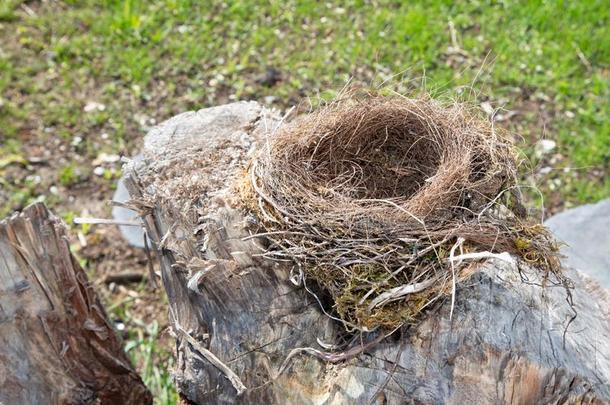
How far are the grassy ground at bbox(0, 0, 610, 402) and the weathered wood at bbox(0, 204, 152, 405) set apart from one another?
1715 millimetres

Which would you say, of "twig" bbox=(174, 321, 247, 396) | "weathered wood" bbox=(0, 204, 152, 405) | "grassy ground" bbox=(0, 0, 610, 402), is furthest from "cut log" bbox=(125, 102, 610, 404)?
"grassy ground" bbox=(0, 0, 610, 402)

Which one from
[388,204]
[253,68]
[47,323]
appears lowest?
[253,68]

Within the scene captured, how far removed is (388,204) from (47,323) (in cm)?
120

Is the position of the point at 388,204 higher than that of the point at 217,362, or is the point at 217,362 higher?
the point at 388,204

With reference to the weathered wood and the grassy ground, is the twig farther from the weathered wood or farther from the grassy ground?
the grassy ground

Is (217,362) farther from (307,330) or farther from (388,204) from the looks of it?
(388,204)

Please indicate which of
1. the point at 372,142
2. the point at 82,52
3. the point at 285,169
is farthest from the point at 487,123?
the point at 82,52

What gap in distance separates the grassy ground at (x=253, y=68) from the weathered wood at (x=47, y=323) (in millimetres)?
1715

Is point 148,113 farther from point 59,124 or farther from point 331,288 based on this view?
point 331,288

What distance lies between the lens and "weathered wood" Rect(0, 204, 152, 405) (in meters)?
2.17

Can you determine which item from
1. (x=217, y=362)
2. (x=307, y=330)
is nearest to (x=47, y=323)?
(x=217, y=362)

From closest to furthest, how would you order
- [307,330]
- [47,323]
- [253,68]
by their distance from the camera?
[307,330] → [47,323] → [253,68]

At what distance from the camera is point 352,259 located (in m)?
1.76

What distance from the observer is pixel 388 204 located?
1.93m
